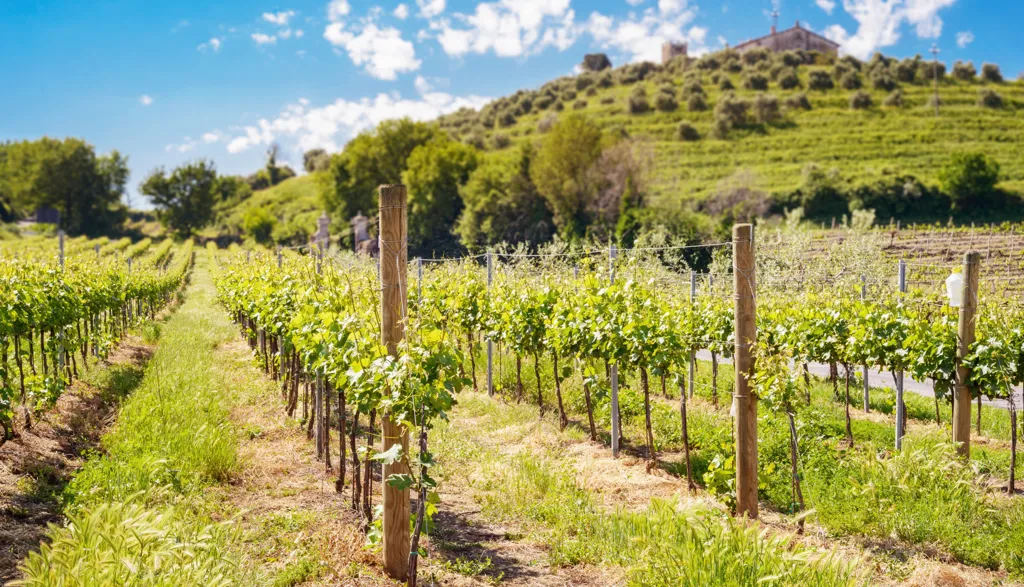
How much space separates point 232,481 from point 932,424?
8.45 metres

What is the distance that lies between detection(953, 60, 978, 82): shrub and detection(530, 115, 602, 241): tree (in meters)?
46.0

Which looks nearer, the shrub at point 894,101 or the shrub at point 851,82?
the shrub at point 894,101

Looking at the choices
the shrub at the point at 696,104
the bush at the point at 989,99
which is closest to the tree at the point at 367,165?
the shrub at the point at 696,104

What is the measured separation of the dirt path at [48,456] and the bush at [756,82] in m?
64.0

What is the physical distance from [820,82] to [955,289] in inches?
2494

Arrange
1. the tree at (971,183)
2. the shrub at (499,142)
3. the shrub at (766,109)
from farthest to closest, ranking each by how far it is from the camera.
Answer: the shrub at (499,142), the shrub at (766,109), the tree at (971,183)

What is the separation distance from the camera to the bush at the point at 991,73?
62.5 m

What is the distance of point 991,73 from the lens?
63.0 meters

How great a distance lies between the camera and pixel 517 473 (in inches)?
235

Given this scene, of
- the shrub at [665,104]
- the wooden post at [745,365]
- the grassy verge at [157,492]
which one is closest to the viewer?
the grassy verge at [157,492]

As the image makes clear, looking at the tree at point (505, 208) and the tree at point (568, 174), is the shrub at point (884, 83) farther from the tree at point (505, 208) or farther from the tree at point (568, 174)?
the tree at point (505, 208)

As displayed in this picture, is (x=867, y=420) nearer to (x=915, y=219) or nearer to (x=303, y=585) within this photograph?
(x=303, y=585)

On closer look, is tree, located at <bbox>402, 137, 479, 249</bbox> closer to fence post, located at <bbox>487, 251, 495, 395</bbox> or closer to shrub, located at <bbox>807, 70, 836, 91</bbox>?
fence post, located at <bbox>487, 251, 495, 395</bbox>

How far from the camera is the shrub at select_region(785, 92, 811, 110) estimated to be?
55.7 meters
